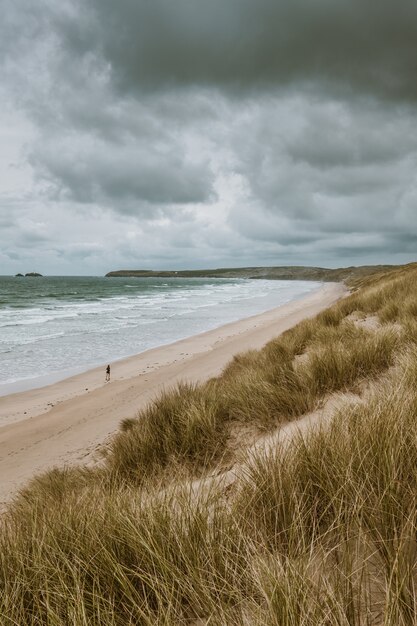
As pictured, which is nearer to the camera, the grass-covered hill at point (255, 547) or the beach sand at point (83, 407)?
the grass-covered hill at point (255, 547)

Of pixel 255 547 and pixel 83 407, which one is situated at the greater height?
pixel 255 547

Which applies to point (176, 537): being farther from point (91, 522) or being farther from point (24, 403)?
point (24, 403)

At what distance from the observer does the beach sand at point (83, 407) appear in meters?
6.57

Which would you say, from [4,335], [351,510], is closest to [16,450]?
[351,510]

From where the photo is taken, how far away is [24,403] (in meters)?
10.1

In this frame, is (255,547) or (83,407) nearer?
(255,547)

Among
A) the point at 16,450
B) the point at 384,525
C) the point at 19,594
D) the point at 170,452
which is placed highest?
the point at 384,525

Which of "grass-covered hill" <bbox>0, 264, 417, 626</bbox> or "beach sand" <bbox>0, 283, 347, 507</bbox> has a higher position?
"grass-covered hill" <bbox>0, 264, 417, 626</bbox>

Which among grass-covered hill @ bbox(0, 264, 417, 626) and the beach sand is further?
the beach sand

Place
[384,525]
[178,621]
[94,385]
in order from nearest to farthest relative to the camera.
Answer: [178,621] → [384,525] → [94,385]

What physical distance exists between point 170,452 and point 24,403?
760 centimetres

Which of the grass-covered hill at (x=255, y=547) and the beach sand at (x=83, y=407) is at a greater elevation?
the grass-covered hill at (x=255, y=547)

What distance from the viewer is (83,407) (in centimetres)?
955

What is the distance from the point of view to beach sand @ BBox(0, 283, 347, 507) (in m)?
6.57
